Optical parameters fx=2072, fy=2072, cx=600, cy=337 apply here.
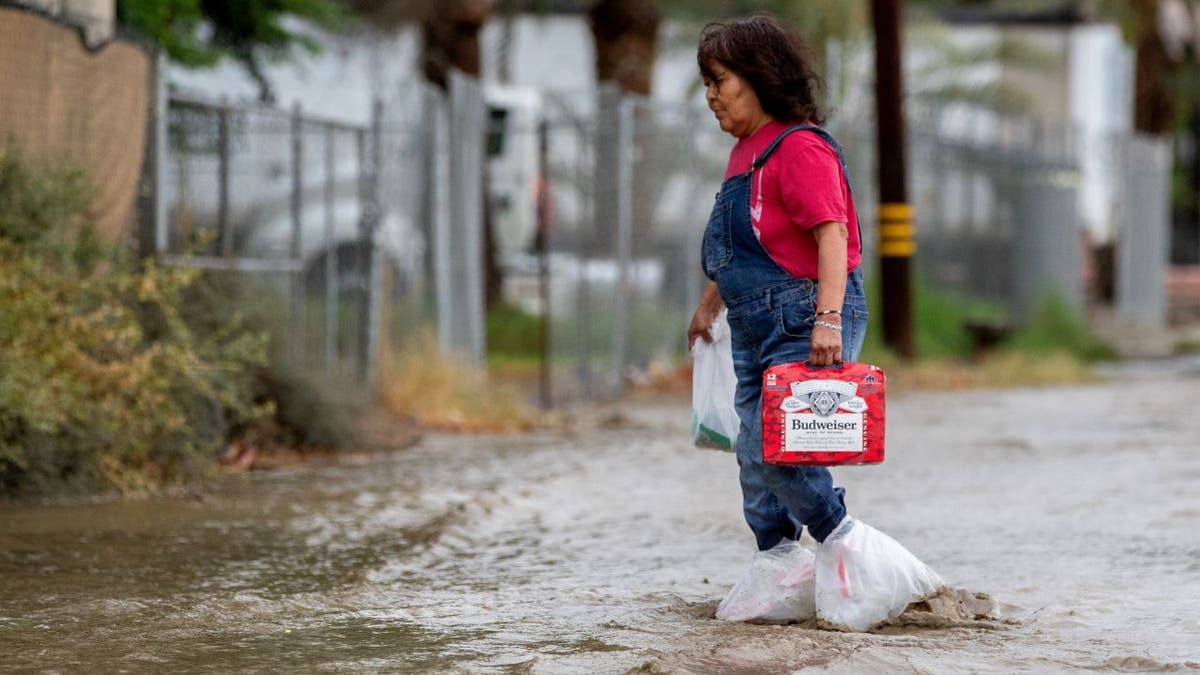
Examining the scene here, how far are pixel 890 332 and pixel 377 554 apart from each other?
1222 cm

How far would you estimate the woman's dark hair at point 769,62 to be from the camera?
6.04m

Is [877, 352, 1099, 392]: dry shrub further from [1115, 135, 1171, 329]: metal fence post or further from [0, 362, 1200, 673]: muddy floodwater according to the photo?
[1115, 135, 1171, 329]: metal fence post

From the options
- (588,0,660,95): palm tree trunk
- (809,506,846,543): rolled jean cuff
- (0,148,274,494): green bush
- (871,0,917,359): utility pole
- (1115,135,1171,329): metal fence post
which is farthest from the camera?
(1115,135,1171,329): metal fence post

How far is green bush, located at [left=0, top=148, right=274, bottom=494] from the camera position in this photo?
27.3ft

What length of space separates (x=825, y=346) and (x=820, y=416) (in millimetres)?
195

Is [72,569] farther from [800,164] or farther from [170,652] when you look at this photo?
[800,164]

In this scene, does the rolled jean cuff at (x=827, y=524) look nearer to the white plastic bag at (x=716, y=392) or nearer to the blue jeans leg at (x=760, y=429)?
the blue jeans leg at (x=760, y=429)

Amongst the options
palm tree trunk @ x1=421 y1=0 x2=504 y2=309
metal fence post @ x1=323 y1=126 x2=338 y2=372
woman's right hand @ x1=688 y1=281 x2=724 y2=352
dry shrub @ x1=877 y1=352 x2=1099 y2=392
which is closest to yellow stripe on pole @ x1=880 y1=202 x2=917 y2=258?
dry shrub @ x1=877 y1=352 x2=1099 y2=392

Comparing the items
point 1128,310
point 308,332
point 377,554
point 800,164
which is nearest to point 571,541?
point 377,554

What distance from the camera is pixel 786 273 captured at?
597 centimetres

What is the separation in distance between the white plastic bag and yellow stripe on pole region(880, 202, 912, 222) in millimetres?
12829

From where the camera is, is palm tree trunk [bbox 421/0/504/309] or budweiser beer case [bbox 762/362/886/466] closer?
budweiser beer case [bbox 762/362/886/466]

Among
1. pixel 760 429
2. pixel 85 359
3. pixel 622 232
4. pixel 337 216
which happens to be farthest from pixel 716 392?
pixel 622 232

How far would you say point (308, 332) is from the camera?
40.2 feet
